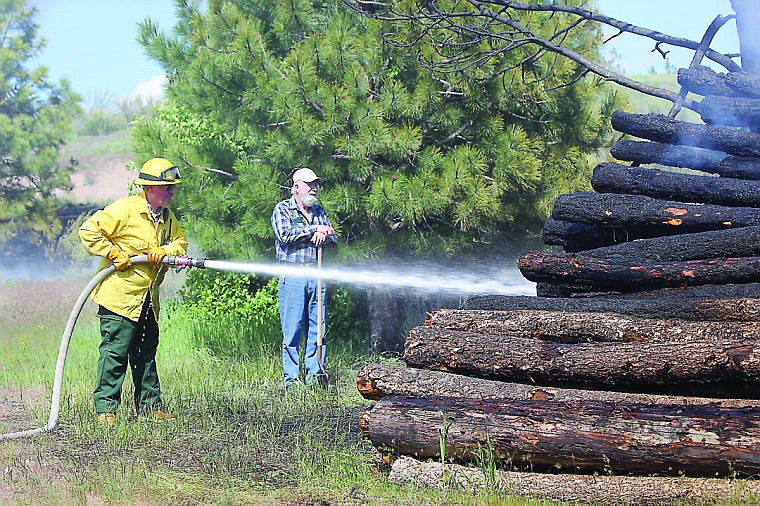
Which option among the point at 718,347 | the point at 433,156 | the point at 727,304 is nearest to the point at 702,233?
the point at 727,304

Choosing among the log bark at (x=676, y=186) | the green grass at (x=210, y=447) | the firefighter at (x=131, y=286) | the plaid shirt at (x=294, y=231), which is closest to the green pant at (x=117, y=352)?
the firefighter at (x=131, y=286)

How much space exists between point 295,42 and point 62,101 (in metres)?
16.8

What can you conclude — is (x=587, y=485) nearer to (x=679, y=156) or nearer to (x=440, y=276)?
(x=679, y=156)

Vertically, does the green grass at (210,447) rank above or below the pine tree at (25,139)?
below

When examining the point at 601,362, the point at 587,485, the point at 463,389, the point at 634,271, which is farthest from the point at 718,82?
the point at 587,485

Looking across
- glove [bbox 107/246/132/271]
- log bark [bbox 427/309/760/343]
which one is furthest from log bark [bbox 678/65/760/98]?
glove [bbox 107/246/132/271]

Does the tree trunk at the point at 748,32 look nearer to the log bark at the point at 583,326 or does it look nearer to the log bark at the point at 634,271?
the log bark at the point at 634,271

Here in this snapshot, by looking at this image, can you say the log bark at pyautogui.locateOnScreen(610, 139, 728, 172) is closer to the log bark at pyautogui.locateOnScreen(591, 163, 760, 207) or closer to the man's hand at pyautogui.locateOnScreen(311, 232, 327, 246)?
the log bark at pyautogui.locateOnScreen(591, 163, 760, 207)

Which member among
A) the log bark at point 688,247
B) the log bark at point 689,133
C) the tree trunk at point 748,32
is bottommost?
the log bark at point 688,247

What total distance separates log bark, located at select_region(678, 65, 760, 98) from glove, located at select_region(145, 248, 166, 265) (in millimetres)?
4544

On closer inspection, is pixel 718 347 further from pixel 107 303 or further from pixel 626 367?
pixel 107 303

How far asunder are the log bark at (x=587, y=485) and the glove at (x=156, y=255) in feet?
8.93

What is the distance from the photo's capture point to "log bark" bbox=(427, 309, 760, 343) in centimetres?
550

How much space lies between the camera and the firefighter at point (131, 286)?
7.00m
